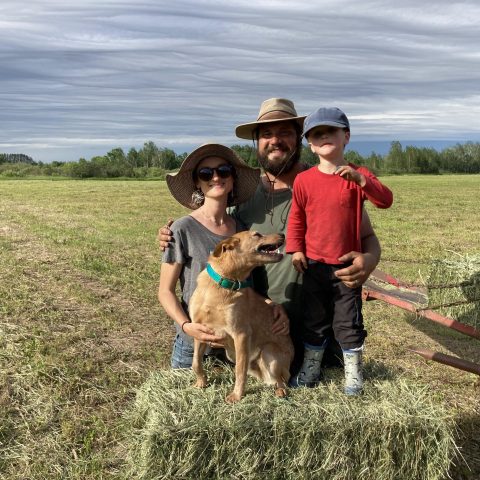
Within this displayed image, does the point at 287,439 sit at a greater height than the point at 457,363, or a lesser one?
lesser

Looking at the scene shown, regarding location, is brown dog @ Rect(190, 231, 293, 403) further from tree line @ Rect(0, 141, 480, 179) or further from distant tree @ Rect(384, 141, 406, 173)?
distant tree @ Rect(384, 141, 406, 173)

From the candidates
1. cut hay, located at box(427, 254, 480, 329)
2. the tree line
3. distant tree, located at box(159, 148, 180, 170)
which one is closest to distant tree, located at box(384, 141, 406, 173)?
the tree line

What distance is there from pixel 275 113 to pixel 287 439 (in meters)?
2.79

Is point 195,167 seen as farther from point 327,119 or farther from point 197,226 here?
point 327,119

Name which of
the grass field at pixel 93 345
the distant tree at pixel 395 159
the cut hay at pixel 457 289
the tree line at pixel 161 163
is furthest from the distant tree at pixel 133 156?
the cut hay at pixel 457 289

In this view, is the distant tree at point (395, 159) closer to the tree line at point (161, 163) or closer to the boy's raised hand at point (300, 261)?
the tree line at point (161, 163)

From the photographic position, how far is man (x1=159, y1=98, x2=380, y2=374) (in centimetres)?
466

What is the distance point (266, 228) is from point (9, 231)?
40.1ft

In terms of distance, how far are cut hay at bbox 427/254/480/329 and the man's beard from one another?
3.71m

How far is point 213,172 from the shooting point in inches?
176

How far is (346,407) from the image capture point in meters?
3.74

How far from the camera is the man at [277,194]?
466cm

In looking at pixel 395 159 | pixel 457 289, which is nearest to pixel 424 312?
pixel 457 289

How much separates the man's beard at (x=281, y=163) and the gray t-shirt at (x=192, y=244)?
0.88 meters
